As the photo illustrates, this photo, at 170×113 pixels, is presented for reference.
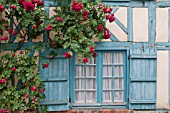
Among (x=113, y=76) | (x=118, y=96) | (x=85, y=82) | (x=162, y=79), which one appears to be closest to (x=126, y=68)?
(x=113, y=76)

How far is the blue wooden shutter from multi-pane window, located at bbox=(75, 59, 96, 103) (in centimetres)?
27

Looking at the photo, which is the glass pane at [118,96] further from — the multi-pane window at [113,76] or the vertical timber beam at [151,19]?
the vertical timber beam at [151,19]

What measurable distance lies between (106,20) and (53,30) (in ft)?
3.14

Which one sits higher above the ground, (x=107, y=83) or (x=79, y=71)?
(x=79, y=71)

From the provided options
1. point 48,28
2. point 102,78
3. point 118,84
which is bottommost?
point 118,84

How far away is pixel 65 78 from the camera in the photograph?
514 centimetres

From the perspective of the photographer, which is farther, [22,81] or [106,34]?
[106,34]

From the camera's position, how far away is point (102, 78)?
538 cm

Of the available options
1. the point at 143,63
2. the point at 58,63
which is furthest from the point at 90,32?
the point at 143,63

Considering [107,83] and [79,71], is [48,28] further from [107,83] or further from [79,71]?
[107,83]

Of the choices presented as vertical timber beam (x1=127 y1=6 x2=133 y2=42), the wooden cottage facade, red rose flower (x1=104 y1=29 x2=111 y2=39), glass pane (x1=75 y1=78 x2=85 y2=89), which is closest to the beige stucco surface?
the wooden cottage facade

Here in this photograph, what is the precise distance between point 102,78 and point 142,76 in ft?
2.29

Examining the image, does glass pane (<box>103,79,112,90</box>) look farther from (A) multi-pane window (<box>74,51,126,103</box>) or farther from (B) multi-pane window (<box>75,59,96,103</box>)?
(B) multi-pane window (<box>75,59,96,103</box>)

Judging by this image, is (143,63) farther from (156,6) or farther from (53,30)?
(53,30)
